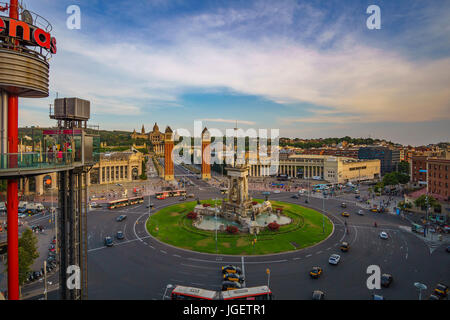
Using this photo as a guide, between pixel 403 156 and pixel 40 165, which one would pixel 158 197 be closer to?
pixel 40 165

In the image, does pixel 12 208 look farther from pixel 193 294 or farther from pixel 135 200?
pixel 135 200

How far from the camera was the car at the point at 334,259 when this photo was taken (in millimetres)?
36287

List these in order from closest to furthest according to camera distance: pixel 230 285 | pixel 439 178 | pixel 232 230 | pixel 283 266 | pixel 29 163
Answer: pixel 29 163, pixel 230 285, pixel 283 266, pixel 232 230, pixel 439 178

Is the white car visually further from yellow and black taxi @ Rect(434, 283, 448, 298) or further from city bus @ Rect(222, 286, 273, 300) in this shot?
city bus @ Rect(222, 286, 273, 300)

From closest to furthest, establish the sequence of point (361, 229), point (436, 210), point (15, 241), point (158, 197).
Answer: point (15, 241)
point (361, 229)
point (436, 210)
point (158, 197)

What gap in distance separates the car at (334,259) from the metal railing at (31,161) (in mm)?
34144

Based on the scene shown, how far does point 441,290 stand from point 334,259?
1153 centimetres

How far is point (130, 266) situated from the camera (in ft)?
117

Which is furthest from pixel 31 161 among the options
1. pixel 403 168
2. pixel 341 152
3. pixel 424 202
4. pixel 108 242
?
pixel 341 152

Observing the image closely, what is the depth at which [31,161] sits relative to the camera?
1509 cm

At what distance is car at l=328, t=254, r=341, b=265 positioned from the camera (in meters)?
36.3

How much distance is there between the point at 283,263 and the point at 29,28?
3663 centimetres

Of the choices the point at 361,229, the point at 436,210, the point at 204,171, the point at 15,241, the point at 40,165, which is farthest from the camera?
the point at 204,171
